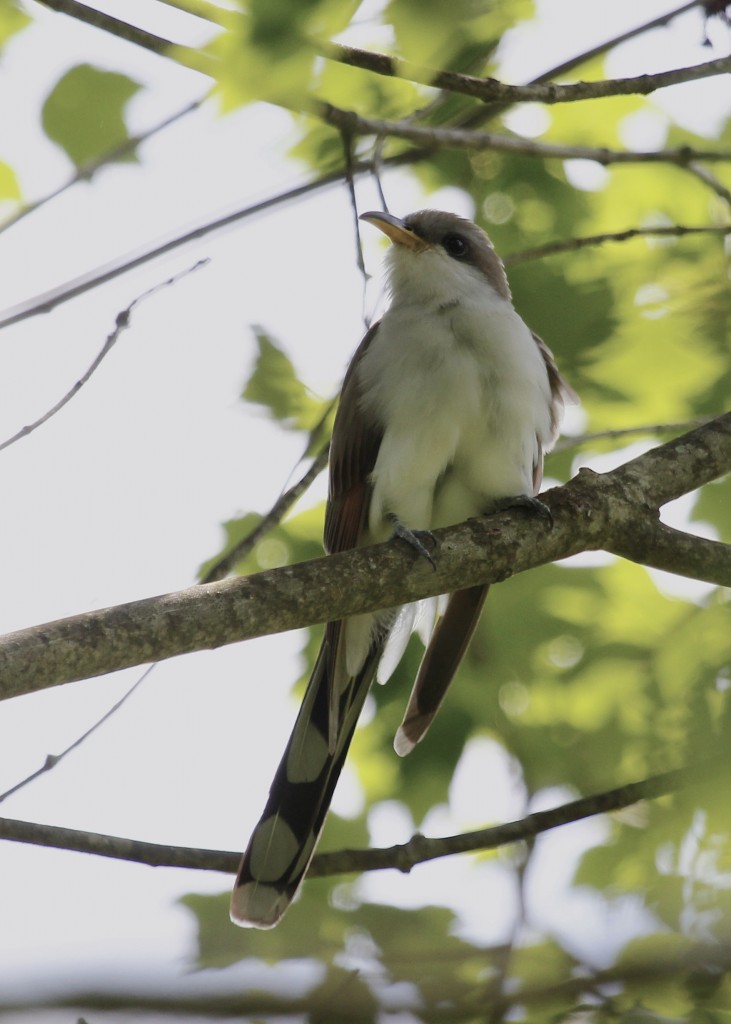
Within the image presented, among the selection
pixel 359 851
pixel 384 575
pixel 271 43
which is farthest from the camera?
pixel 359 851

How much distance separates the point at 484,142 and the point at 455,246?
1003 millimetres

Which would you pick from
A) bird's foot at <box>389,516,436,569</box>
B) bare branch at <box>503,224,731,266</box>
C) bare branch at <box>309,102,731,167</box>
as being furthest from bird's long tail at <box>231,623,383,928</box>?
bare branch at <box>309,102,731,167</box>

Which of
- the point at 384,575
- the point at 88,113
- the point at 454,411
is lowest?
the point at 384,575

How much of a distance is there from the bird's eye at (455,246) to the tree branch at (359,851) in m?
2.71

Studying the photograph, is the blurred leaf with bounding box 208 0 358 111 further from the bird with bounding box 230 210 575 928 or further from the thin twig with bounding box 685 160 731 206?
the thin twig with bounding box 685 160 731 206

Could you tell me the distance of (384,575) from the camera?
10.5ft

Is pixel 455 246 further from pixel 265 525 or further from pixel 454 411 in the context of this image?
pixel 265 525

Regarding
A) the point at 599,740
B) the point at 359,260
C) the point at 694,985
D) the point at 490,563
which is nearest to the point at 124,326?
the point at 359,260

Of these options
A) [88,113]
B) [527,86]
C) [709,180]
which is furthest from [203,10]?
[709,180]

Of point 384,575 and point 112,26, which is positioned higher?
point 112,26

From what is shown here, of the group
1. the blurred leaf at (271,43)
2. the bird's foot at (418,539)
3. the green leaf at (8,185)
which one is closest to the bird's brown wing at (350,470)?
the bird's foot at (418,539)

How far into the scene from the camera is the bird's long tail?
156 inches

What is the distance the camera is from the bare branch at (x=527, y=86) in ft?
11.3

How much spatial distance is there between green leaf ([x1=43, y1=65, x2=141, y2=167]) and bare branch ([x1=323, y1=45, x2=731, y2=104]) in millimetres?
1209
